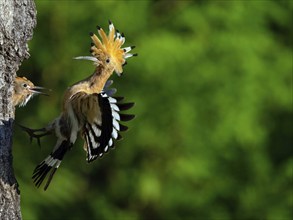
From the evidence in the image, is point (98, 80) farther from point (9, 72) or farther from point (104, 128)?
point (9, 72)

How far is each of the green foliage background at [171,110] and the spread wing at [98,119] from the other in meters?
3.68

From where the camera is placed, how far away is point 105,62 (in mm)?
4836

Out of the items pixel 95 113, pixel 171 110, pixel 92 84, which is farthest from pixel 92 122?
pixel 171 110

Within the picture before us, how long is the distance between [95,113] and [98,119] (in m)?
0.03

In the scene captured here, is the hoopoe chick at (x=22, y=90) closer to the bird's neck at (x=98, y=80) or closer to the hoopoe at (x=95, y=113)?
the hoopoe at (x=95, y=113)

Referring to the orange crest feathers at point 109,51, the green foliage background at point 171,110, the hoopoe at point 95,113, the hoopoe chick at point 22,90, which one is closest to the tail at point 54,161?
the hoopoe at point 95,113

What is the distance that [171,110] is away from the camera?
8414mm

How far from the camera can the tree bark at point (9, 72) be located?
166 inches

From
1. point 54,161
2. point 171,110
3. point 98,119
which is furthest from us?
point 171,110

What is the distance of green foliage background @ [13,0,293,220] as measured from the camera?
27.3 ft

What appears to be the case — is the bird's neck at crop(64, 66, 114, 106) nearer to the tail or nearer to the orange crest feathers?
the orange crest feathers

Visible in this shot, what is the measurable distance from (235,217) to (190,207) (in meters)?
0.42

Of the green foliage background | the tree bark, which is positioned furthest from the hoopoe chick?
the green foliage background

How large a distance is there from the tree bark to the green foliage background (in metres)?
3.89
